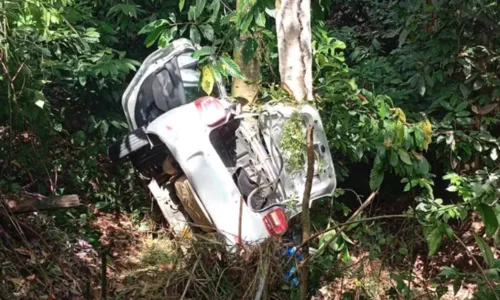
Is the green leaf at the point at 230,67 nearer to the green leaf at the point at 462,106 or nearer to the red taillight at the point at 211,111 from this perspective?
the red taillight at the point at 211,111

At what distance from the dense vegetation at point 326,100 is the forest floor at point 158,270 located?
0.28ft

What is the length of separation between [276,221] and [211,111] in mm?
930

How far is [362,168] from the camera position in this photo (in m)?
6.07

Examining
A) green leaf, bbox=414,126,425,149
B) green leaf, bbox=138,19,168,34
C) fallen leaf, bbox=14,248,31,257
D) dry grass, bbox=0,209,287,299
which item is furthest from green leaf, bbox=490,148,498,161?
fallen leaf, bbox=14,248,31,257

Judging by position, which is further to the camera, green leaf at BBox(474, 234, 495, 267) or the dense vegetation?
the dense vegetation

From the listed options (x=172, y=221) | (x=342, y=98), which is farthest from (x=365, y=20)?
(x=172, y=221)

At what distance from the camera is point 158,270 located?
3.64 m

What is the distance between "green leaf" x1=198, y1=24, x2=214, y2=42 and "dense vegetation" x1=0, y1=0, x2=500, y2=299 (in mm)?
11

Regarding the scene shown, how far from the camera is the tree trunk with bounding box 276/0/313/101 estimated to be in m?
4.15

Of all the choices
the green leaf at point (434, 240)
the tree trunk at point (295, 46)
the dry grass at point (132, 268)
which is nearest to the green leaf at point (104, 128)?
the dry grass at point (132, 268)

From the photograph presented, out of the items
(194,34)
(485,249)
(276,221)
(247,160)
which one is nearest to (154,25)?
(194,34)

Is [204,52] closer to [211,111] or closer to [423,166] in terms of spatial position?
[211,111]

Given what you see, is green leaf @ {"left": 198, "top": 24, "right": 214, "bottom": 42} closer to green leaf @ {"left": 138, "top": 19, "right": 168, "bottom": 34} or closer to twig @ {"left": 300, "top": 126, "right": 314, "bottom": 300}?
green leaf @ {"left": 138, "top": 19, "right": 168, "bottom": 34}

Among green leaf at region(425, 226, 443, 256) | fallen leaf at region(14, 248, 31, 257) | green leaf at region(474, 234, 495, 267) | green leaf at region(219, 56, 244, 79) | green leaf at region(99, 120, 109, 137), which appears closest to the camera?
green leaf at region(474, 234, 495, 267)
